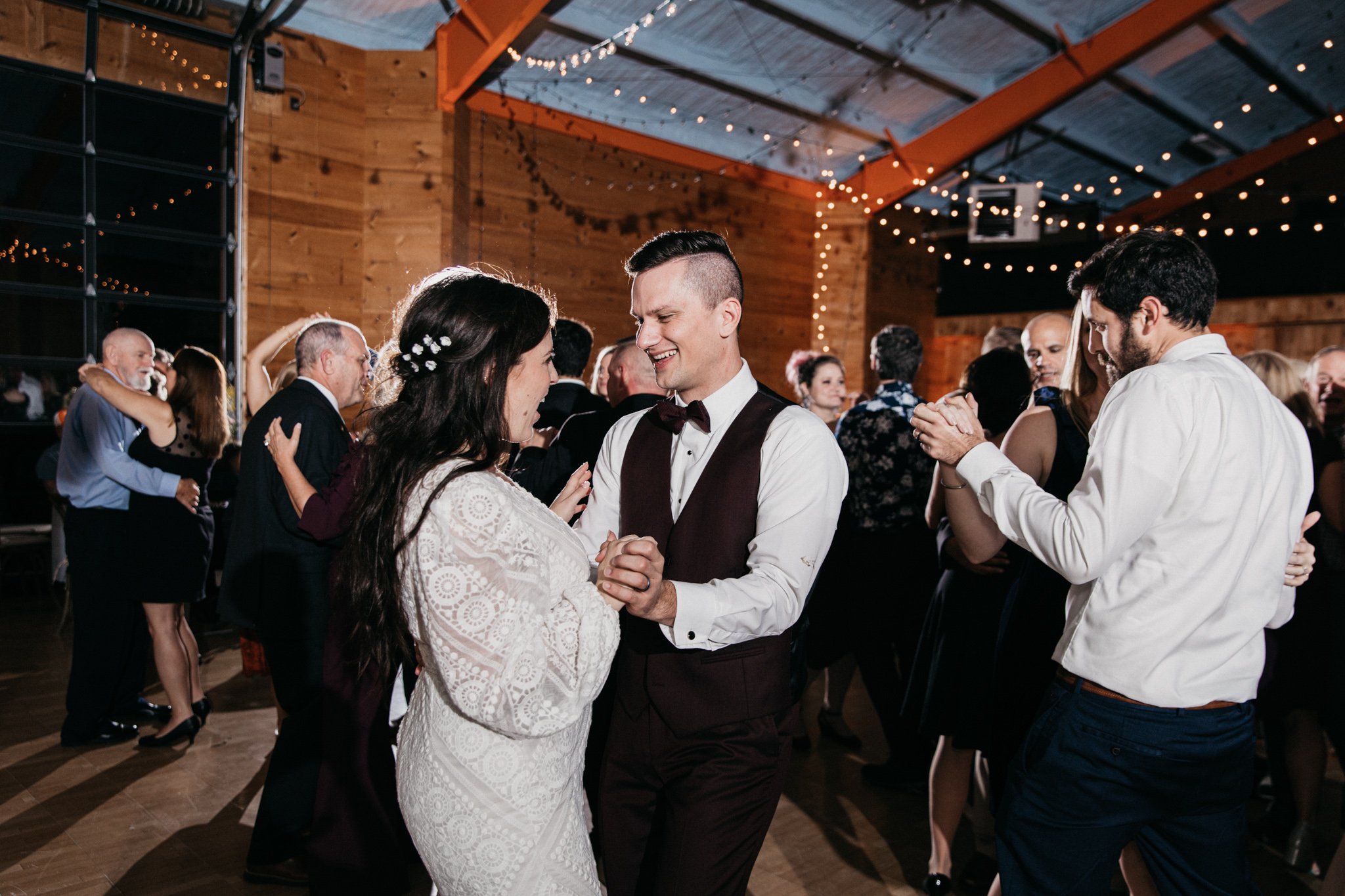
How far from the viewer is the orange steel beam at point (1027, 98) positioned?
26.2 ft

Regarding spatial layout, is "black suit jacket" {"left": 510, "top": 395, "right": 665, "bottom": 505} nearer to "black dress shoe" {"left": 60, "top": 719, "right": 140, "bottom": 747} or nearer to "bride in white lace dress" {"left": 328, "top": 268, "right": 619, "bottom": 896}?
"bride in white lace dress" {"left": 328, "top": 268, "right": 619, "bottom": 896}

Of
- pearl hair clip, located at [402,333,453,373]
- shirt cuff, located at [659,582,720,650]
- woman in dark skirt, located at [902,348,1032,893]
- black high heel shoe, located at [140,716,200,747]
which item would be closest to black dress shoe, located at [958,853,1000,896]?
woman in dark skirt, located at [902,348,1032,893]

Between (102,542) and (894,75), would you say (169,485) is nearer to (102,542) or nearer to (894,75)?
(102,542)

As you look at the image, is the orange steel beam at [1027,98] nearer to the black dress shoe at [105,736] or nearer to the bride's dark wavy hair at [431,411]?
the bride's dark wavy hair at [431,411]

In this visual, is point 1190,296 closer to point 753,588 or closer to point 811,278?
point 753,588

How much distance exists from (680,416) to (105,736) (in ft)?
11.0

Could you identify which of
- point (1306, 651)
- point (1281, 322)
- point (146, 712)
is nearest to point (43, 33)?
point (146, 712)

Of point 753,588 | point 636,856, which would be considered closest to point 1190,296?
point 753,588

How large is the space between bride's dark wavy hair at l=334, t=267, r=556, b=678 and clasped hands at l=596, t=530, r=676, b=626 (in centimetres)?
25

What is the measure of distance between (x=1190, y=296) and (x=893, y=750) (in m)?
2.47

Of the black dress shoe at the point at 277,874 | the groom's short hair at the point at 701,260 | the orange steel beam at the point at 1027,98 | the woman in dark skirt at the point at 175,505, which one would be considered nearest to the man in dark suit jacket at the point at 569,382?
the groom's short hair at the point at 701,260

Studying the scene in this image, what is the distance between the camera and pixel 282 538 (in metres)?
2.86

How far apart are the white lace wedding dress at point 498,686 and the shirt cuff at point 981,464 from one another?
0.70 meters

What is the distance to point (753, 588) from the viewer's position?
5.21 feet
